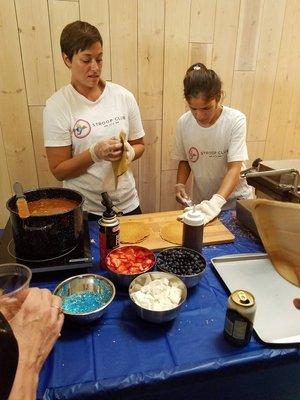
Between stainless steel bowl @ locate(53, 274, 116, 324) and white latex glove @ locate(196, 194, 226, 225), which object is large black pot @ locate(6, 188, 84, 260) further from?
white latex glove @ locate(196, 194, 226, 225)

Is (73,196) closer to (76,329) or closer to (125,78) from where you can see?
(76,329)

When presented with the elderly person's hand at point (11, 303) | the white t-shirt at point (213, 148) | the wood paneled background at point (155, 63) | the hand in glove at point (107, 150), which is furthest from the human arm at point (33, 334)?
the wood paneled background at point (155, 63)

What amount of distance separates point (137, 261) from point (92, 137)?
80 cm

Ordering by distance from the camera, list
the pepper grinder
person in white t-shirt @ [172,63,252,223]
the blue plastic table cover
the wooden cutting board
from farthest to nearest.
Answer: person in white t-shirt @ [172,63,252,223] < the wooden cutting board < the pepper grinder < the blue plastic table cover

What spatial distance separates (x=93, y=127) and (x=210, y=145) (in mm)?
702

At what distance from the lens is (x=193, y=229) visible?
1.19 meters

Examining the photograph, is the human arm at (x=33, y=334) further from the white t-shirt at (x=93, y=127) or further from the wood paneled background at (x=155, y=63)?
the wood paneled background at (x=155, y=63)

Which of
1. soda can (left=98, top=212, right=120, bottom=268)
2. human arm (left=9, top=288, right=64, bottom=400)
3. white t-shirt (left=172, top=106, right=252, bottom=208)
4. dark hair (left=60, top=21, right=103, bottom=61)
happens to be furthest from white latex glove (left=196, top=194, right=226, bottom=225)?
dark hair (left=60, top=21, right=103, bottom=61)

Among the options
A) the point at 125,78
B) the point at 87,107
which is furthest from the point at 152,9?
the point at 87,107

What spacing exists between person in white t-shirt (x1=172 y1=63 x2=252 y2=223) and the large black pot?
0.70 metres

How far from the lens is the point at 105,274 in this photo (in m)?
1.18

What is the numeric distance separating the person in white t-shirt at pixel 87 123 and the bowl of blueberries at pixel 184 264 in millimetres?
601

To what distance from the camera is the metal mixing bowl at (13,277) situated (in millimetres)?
885

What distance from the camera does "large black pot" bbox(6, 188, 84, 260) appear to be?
3.39 feet
